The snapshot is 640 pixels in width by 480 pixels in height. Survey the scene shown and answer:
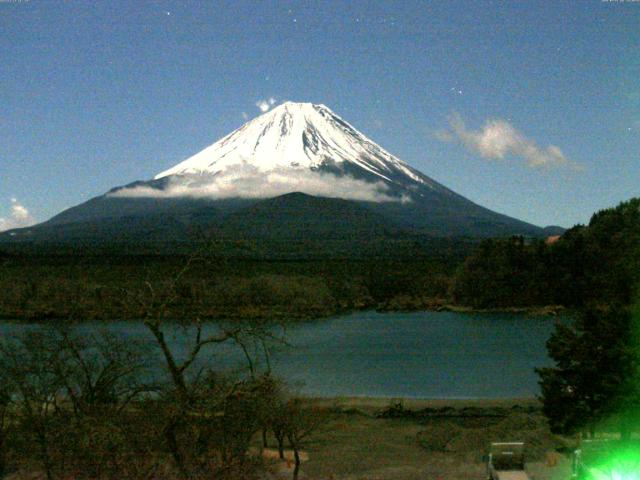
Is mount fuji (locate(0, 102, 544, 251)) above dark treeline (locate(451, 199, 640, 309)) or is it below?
above

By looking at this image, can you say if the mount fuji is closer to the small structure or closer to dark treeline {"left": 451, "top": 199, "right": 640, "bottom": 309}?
dark treeline {"left": 451, "top": 199, "right": 640, "bottom": 309}

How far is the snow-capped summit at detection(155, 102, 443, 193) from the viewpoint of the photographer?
103500 millimetres

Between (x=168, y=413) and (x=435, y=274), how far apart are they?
151ft

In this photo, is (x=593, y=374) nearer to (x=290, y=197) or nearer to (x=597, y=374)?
(x=597, y=374)

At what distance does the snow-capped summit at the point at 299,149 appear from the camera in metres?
104

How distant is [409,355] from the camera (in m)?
28.5

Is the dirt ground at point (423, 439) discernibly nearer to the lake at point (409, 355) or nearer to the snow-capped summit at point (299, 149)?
the lake at point (409, 355)

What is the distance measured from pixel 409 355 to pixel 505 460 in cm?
2192

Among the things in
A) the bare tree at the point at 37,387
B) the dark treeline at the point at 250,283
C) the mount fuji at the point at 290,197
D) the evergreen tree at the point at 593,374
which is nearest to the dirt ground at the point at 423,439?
the evergreen tree at the point at 593,374

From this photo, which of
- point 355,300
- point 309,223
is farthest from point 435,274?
point 309,223

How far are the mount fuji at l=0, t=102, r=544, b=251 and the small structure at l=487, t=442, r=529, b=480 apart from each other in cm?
5873

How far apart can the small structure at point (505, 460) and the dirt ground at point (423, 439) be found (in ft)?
4.91

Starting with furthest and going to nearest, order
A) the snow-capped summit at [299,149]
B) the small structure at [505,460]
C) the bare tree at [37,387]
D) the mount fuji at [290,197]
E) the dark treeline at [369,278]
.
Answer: the snow-capped summit at [299,149]
the mount fuji at [290,197]
the dark treeline at [369,278]
the bare tree at [37,387]
the small structure at [505,460]

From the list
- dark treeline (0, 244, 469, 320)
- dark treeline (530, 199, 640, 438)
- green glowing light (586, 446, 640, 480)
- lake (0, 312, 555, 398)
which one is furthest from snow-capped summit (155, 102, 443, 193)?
green glowing light (586, 446, 640, 480)
